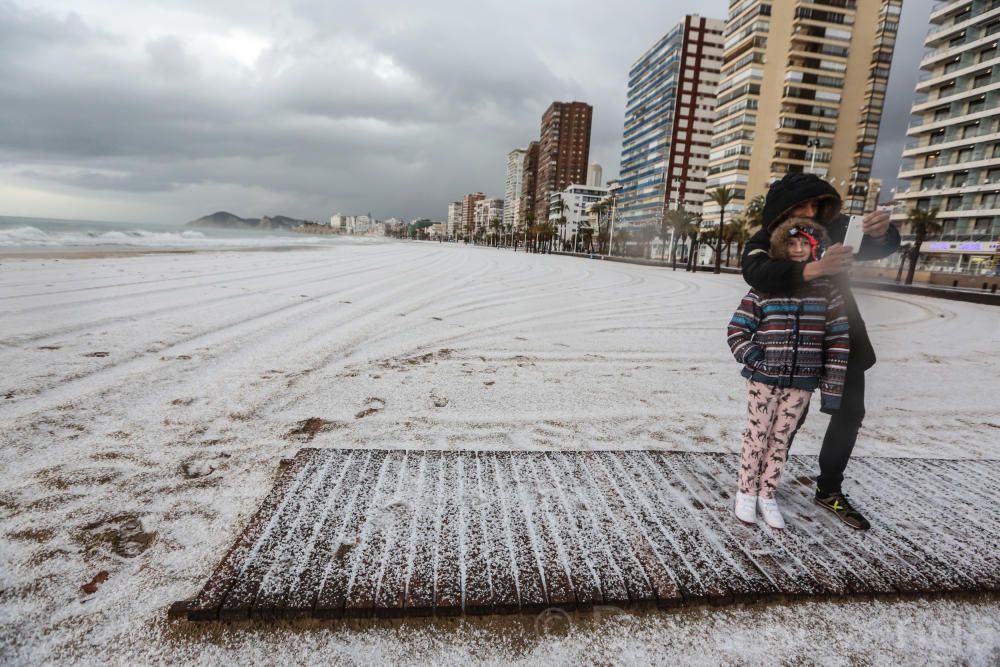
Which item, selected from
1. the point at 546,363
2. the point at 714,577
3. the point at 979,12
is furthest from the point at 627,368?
the point at 979,12

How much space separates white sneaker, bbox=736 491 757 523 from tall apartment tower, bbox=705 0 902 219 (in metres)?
70.7

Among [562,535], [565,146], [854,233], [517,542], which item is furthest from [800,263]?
[565,146]

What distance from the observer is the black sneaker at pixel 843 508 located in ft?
8.06

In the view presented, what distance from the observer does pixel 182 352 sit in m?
5.07

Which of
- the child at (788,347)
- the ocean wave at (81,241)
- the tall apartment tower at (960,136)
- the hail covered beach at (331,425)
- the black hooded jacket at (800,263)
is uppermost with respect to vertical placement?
the tall apartment tower at (960,136)

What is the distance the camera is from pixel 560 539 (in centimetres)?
225

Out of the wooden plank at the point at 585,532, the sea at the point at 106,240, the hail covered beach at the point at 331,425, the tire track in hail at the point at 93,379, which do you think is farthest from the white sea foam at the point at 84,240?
the wooden plank at the point at 585,532

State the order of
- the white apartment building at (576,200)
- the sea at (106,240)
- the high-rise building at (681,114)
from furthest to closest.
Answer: the white apartment building at (576,200) → the high-rise building at (681,114) → the sea at (106,240)

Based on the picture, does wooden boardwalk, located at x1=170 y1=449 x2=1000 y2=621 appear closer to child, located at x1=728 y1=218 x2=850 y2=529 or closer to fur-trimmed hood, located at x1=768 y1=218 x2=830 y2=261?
child, located at x1=728 y1=218 x2=850 y2=529

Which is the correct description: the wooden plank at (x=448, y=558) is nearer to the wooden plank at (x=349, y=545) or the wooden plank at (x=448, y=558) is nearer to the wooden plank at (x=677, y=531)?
the wooden plank at (x=349, y=545)

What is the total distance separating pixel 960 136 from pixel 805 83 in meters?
23.1

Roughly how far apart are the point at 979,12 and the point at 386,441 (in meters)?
66.2

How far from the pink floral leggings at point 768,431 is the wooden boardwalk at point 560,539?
0.80 ft

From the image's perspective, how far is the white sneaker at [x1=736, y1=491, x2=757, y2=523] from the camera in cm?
246
